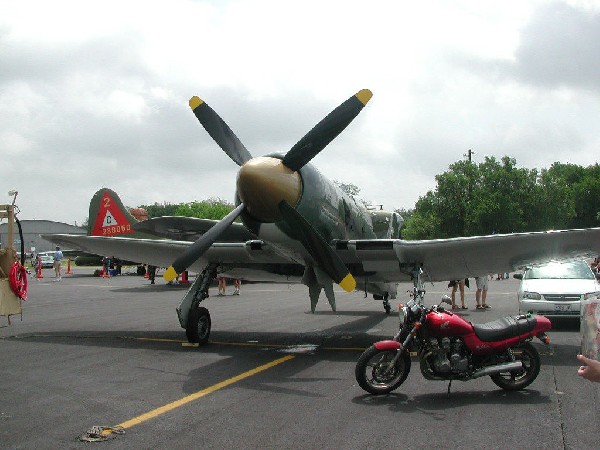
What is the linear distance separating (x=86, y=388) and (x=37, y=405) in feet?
2.98

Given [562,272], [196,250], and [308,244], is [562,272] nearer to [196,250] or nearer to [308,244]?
[308,244]

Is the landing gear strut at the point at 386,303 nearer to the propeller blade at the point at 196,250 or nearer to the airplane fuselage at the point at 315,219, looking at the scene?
the airplane fuselage at the point at 315,219

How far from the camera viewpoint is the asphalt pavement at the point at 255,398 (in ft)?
18.7

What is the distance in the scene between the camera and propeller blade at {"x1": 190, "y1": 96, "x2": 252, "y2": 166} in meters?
10.3

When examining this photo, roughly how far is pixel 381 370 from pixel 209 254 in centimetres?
568

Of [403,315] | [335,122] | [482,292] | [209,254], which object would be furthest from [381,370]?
[482,292]

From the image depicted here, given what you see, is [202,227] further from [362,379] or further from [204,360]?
[362,379]

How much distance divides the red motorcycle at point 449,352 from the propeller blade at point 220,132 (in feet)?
13.8

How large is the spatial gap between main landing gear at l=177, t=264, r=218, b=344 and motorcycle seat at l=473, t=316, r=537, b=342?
5769 millimetres

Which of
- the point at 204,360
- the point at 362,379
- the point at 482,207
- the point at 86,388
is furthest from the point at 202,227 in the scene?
the point at 482,207

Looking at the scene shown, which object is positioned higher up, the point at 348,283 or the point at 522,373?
the point at 348,283

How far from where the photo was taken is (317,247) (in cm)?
930

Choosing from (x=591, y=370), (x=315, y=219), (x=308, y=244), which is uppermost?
(x=315, y=219)

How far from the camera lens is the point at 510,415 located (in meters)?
6.54
